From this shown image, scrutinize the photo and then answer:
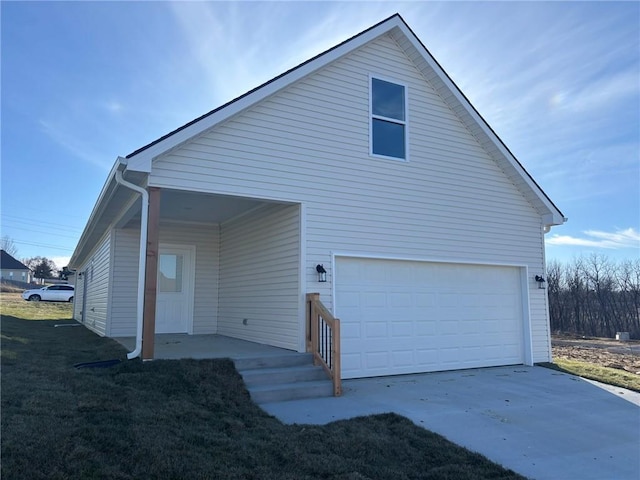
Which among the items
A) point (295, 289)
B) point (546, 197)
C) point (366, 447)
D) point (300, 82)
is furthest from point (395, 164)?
point (366, 447)

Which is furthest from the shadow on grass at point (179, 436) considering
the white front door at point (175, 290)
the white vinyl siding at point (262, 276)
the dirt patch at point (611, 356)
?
the dirt patch at point (611, 356)

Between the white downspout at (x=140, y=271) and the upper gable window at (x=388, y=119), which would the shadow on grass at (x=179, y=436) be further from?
the upper gable window at (x=388, y=119)

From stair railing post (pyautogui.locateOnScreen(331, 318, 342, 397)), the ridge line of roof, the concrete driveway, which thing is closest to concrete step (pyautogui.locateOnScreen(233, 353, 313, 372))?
stair railing post (pyautogui.locateOnScreen(331, 318, 342, 397))

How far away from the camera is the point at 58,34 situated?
8383 millimetres

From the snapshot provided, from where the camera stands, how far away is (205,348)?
8055mm

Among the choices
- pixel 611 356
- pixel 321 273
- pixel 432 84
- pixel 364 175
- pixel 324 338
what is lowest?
pixel 611 356

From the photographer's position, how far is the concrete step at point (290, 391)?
604 cm

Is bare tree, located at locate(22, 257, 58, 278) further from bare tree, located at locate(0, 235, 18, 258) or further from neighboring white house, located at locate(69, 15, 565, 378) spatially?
neighboring white house, located at locate(69, 15, 565, 378)

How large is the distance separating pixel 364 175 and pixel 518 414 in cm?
461

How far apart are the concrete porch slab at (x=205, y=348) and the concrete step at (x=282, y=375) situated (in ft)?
1.50

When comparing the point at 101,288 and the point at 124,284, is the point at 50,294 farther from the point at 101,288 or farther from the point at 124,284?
the point at 124,284

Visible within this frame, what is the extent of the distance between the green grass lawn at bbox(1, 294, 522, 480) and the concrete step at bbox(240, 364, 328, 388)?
338 mm

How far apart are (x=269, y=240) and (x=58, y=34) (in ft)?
17.4

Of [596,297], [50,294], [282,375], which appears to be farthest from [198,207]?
[50,294]
